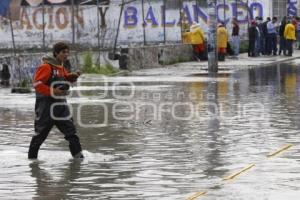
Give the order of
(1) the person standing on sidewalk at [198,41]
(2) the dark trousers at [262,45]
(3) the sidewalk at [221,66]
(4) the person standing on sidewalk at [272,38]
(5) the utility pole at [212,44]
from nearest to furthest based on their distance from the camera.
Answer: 1. (5) the utility pole at [212,44]
2. (3) the sidewalk at [221,66]
3. (1) the person standing on sidewalk at [198,41]
4. (4) the person standing on sidewalk at [272,38]
5. (2) the dark trousers at [262,45]

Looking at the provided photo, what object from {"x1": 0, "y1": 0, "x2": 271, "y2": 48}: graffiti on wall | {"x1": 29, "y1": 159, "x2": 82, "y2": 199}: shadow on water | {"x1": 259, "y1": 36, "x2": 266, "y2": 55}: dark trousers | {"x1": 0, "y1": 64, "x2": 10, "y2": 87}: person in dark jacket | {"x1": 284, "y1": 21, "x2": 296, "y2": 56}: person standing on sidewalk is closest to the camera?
{"x1": 29, "y1": 159, "x2": 82, "y2": 199}: shadow on water

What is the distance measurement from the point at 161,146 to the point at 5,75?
475 inches

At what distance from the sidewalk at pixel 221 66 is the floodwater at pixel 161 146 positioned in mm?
7104

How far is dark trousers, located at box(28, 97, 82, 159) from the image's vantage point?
1237 cm

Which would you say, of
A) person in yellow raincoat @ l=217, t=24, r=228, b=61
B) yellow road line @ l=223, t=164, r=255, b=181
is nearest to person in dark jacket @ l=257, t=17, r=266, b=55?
person in yellow raincoat @ l=217, t=24, r=228, b=61

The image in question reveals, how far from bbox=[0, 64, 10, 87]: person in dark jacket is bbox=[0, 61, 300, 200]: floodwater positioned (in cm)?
93

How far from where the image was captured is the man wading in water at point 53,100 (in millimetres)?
12289

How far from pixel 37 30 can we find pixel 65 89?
107 ft

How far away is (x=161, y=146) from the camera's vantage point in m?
13.5

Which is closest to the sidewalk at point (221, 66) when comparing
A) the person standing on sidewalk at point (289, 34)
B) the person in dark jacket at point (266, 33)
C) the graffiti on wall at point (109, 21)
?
the person standing on sidewalk at point (289, 34)

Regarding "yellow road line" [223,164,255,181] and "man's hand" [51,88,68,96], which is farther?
"man's hand" [51,88,68,96]


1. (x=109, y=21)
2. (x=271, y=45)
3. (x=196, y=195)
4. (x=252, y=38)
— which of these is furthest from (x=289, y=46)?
(x=196, y=195)

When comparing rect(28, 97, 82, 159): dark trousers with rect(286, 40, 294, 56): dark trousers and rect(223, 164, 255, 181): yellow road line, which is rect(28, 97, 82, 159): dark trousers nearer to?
rect(223, 164, 255, 181): yellow road line

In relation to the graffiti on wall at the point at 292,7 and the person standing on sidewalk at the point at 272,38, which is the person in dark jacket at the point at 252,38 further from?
the graffiti on wall at the point at 292,7
